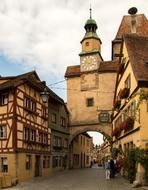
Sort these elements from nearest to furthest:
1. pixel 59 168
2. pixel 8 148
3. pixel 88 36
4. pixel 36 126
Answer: pixel 8 148 → pixel 36 126 → pixel 59 168 → pixel 88 36

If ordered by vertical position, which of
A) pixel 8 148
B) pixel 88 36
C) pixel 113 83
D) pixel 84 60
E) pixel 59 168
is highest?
pixel 88 36

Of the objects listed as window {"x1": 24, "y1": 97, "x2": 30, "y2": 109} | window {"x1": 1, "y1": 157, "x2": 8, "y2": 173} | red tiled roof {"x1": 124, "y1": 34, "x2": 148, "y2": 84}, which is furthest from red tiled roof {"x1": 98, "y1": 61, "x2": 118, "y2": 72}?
window {"x1": 1, "y1": 157, "x2": 8, "y2": 173}

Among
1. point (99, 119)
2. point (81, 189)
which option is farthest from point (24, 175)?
point (99, 119)

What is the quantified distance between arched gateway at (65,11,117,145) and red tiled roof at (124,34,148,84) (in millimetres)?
18310

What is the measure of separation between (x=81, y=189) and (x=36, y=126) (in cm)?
1288

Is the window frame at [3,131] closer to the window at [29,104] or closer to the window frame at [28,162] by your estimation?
the window at [29,104]

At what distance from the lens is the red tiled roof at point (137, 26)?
47650 mm

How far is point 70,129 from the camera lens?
1877 inches

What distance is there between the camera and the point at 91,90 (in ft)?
154

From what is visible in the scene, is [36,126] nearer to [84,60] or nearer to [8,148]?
[8,148]

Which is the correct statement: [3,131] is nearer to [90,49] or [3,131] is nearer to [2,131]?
[2,131]

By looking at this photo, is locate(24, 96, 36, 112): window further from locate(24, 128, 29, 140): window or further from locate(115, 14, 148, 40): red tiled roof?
locate(115, 14, 148, 40): red tiled roof

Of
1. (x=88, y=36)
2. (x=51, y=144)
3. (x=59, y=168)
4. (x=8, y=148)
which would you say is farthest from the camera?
(x=88, y=36)

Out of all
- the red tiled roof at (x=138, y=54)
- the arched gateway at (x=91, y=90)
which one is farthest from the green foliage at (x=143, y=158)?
the arched gateway at (x=91, y=90)
